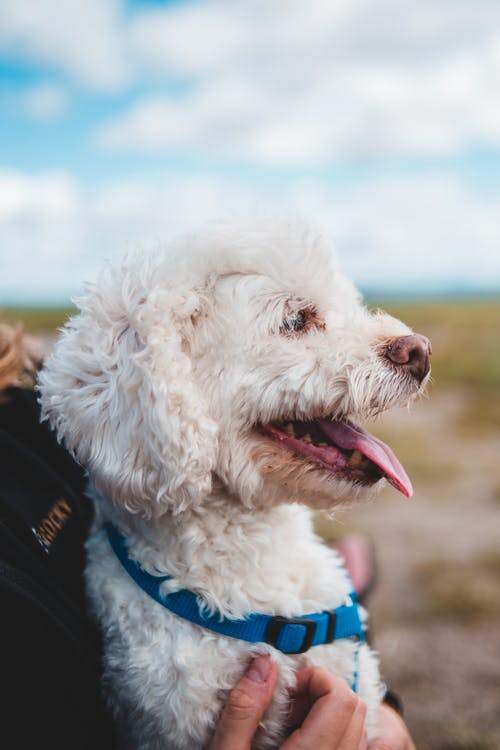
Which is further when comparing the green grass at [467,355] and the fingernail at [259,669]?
the green grass at [467,355]

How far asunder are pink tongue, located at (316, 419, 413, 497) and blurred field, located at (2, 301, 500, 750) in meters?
0.40

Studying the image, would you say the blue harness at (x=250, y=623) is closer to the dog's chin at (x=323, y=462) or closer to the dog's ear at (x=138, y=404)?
the dog's ear at (x=138, y=404)

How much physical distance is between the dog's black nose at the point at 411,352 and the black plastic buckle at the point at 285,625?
71 centimetres

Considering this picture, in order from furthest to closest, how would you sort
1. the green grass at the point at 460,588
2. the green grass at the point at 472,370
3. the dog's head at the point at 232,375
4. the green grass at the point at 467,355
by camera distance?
the green grass at the point at 467,355
the green grass at the point at 472,370
the green grass at the point at 460,588
the dog's head at the point at 232,375

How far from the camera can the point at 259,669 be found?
64.1 inches

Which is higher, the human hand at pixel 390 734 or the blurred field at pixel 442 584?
the human hand at pixel 390 734

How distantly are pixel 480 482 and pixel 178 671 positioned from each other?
20.6 ft

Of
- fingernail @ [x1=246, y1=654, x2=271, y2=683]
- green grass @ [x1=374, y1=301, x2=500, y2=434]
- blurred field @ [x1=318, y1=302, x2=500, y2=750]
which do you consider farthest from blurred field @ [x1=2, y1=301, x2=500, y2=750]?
green grass @ [x1=374, y1=301, x2=500, y2=434]

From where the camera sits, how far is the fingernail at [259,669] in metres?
1.61

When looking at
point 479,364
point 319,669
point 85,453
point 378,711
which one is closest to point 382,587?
point 378,711

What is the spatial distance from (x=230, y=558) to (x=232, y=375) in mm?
495

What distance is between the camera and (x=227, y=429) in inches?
68.3

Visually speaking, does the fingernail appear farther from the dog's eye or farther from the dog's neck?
the dog's eye

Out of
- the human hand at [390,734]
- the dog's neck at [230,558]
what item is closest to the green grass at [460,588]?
the human hand at [390,734]
